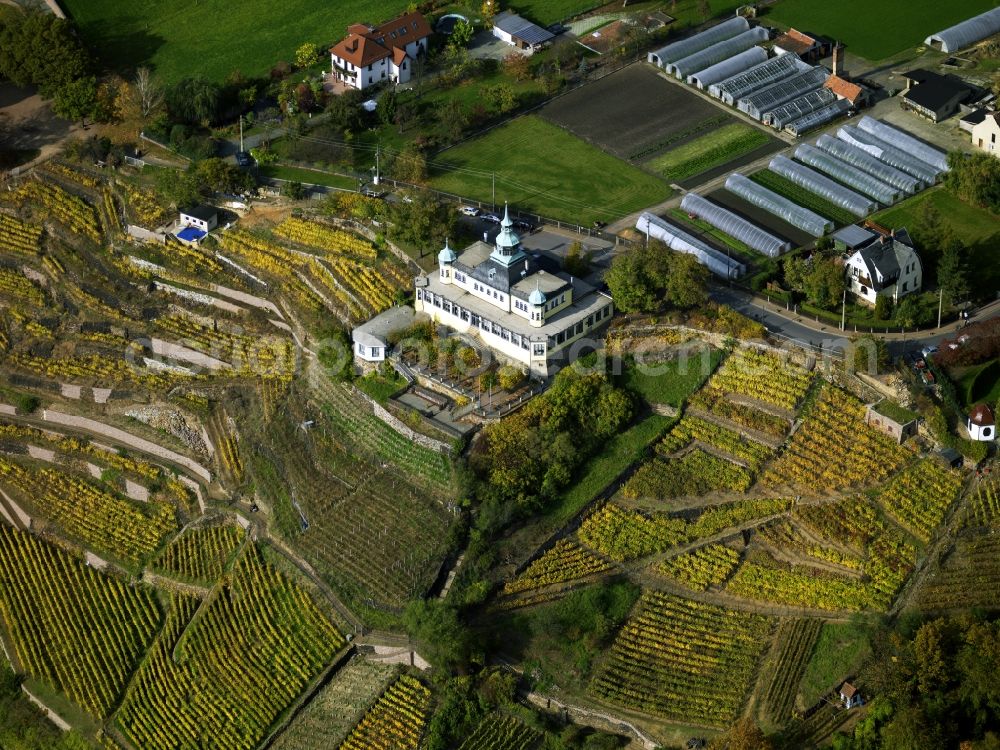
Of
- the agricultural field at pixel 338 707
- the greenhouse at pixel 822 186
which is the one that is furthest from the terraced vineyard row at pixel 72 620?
the greenhouse at pixel 822 186

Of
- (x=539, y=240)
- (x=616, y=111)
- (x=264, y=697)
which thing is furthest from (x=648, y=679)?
(x=616, y=111)

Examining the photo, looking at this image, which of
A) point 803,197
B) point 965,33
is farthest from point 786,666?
point 965,33

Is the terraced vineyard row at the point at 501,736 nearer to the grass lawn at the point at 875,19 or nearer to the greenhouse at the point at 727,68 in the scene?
the greenhouse at the point at 727,68

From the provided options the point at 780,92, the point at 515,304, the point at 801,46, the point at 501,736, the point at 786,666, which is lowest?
the point at 501,736

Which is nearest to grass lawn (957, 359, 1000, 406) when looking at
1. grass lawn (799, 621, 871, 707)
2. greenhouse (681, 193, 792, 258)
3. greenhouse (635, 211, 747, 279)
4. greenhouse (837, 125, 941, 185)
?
grass lawn (799, 621, 871, 707)

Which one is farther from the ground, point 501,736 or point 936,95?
point 936,95

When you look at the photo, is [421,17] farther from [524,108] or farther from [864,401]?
[864,401]

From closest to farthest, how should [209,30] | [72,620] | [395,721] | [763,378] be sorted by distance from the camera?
[395,721], [72,620], [763,378], [209,30]

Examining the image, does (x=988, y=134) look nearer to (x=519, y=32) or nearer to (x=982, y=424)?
(x=982, y=424)
